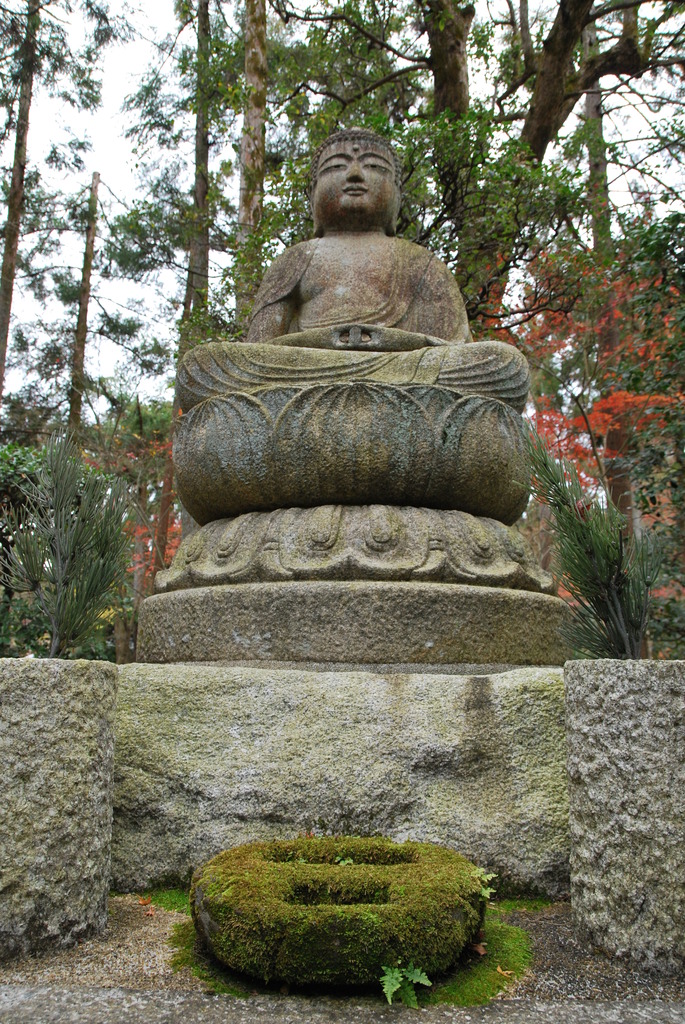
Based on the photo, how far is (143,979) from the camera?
168 cm

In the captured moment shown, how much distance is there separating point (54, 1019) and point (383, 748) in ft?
3.53

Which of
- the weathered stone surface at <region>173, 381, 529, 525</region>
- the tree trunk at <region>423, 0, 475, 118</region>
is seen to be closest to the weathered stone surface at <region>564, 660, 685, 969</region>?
the weathered stone surface at <region>173, 381, 529, 525</region>

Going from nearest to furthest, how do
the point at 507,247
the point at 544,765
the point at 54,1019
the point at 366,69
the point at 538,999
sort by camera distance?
the point at 54,1019 < the point at 538,999 < the point at 544,765 < the point at 507,247 < the point at 366,69

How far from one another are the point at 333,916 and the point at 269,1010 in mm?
206

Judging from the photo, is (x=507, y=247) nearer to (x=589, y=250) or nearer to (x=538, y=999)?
(x=589, y=250)

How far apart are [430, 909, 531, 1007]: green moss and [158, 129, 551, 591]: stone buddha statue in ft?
4.29

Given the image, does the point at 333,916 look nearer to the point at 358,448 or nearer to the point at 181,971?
the point at 181,971

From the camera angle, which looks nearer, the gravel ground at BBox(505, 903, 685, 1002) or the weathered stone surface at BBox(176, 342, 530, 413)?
the gravel ground at BBox(505, 903, 685, 1002)

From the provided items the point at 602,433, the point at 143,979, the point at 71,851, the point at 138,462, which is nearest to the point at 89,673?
the point at 71,851

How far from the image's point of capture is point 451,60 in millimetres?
8281

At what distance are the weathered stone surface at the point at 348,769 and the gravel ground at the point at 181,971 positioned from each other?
29cm

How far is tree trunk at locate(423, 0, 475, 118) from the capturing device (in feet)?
27.0

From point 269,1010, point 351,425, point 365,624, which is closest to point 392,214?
point 351,425

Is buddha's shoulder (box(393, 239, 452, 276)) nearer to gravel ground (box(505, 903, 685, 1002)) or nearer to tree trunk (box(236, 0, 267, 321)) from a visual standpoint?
gravel ground (box(505, 903, 685, 1002))
